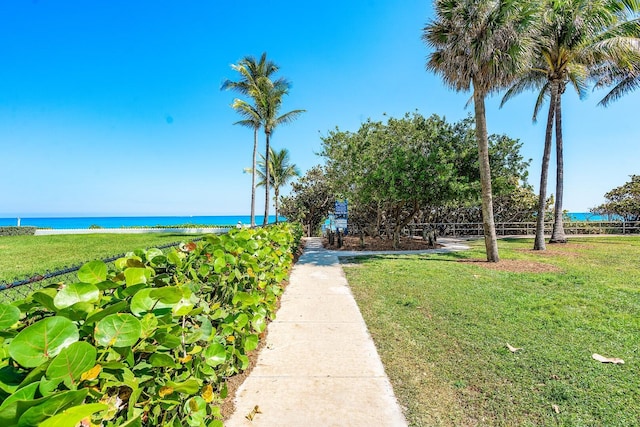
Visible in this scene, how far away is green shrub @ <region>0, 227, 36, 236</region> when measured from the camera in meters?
19.9

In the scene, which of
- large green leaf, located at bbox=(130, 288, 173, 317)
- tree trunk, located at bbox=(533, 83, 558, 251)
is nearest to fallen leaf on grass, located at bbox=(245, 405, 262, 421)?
large green leaf, located at bbox=(130, 288, 173, 317)

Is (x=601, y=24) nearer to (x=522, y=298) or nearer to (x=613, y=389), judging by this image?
(x=522, y=298)

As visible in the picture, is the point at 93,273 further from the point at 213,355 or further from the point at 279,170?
the point at 279,170

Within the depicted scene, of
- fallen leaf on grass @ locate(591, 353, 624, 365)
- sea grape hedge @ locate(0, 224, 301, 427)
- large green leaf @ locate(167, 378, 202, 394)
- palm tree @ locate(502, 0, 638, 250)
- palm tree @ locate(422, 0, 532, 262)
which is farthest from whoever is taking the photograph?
palm tree @ locate(502, 0, 638, 250)

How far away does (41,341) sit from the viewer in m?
0.83

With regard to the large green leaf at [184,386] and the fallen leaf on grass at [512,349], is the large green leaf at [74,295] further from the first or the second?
the fallen leaf on grass at [512,349]

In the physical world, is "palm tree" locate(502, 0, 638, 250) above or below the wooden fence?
above

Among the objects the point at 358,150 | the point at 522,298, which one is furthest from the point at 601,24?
the point at 522,298

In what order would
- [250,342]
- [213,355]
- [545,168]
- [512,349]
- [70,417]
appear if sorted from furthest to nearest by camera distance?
1. [545,168]
2. [512,349]
3. [250,342]
4. [213,355]
5. [70,417]

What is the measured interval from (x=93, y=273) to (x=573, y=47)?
599 inches

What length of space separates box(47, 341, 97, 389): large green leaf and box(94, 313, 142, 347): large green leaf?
7.0 inches

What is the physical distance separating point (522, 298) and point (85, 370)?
20.7 feet

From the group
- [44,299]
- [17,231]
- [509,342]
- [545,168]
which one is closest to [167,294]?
[44,299]

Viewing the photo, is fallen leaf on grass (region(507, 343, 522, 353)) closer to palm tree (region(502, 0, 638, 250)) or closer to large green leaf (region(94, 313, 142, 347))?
large green leaf (region(94, 313, 142, 347))
